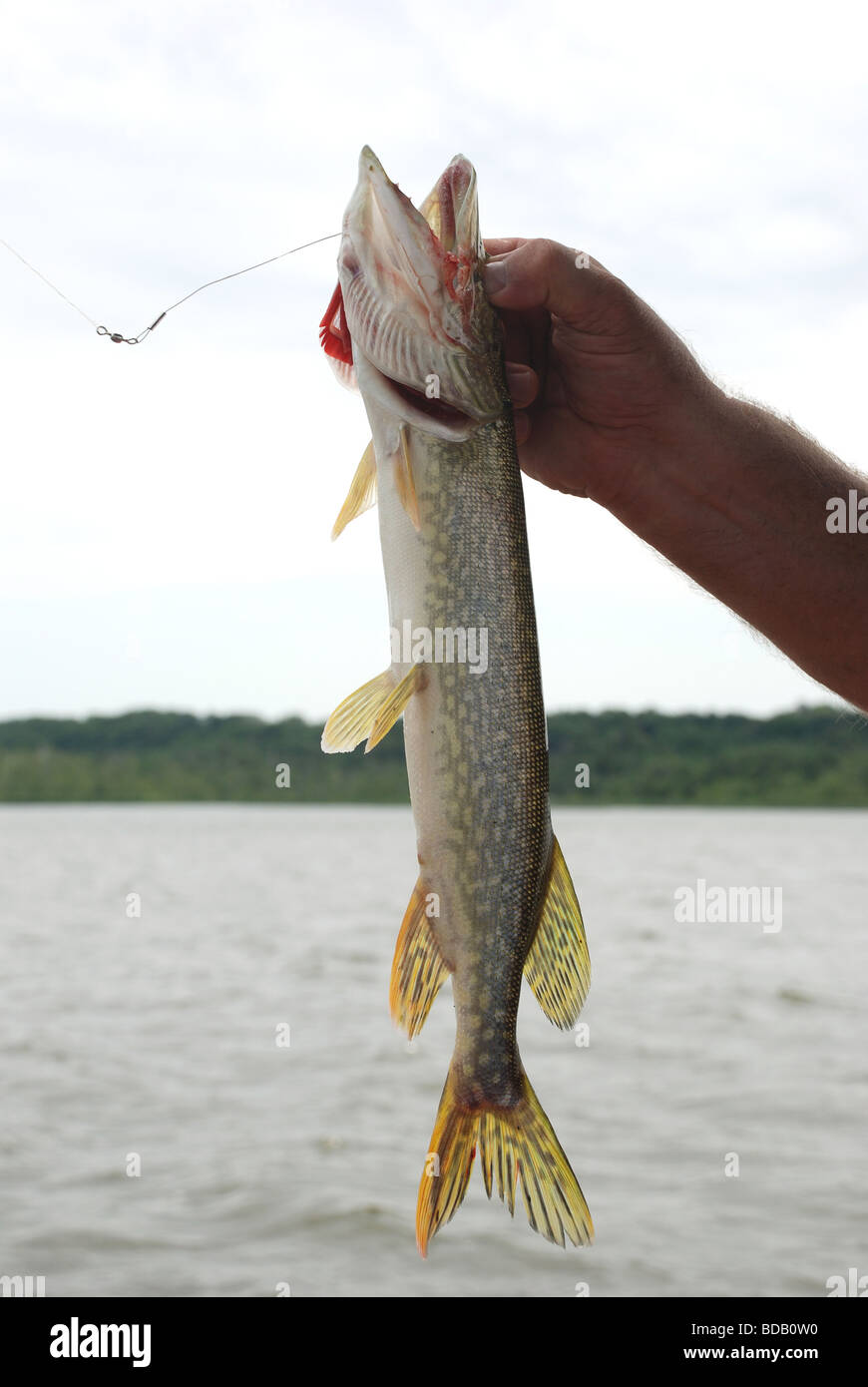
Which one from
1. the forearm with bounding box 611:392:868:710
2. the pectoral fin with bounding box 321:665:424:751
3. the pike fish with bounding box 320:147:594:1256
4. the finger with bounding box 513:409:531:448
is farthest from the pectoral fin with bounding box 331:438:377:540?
the forearm with bounding box 611:392:868:710

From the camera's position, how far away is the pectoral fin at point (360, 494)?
2.78 meters

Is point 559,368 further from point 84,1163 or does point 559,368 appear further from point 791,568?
point 84,1163

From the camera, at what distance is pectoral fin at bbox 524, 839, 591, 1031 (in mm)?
2725

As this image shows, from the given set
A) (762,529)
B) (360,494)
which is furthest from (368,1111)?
(360,494)

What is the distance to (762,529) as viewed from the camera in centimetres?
351

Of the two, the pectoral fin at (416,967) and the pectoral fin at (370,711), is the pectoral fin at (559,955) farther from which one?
the pectoral fin at (370,711)

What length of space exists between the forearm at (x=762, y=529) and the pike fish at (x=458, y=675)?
967 mm

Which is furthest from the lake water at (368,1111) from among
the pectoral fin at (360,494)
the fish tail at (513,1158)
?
the pectoral fin at (360,494)

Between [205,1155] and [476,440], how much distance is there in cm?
1398

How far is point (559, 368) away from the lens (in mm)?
3295

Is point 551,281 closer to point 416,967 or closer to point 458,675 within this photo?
point 458,675

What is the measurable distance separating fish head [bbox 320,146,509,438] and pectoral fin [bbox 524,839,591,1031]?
103 centimetres
